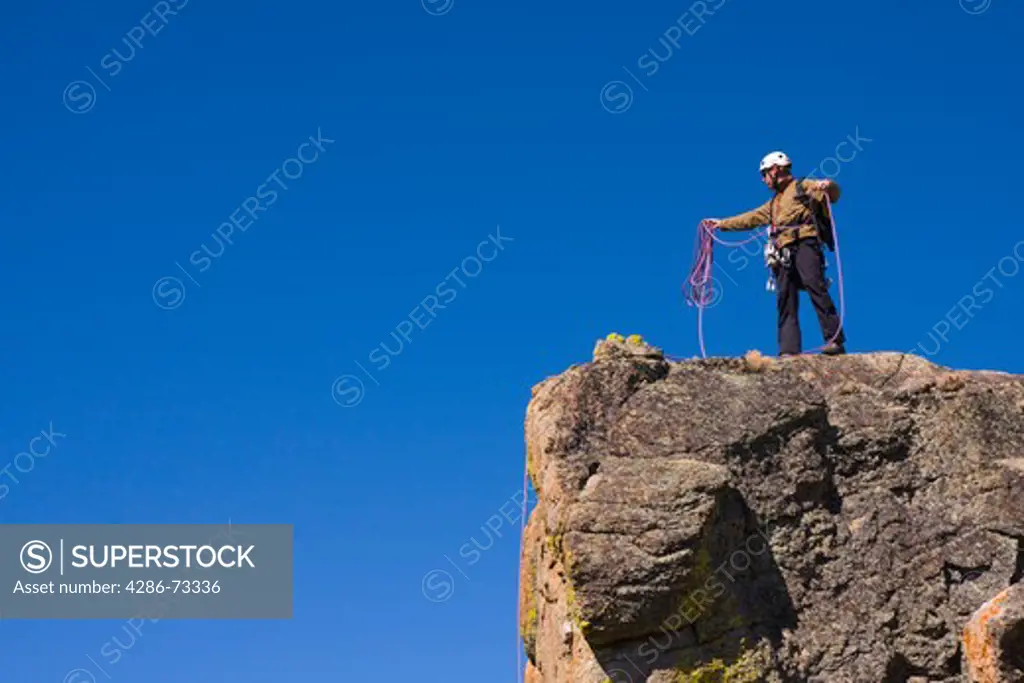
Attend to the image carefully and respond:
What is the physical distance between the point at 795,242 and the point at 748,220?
87 centimetres

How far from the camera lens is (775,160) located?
A: 21.4 m

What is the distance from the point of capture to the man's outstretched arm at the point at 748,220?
21656 millimetres

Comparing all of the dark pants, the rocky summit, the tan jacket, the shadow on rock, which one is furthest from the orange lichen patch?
the tan jacket

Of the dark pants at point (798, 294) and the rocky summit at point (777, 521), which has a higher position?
the dark pants at point (798, 294)

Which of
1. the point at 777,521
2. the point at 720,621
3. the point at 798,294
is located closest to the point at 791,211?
the point at 798,294

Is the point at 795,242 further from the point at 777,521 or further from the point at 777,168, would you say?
the point at 777,521

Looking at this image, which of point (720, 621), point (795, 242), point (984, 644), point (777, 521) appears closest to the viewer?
point (984, 644)

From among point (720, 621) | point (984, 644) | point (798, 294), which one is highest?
point (798, 294)

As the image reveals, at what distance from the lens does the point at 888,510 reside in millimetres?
18406

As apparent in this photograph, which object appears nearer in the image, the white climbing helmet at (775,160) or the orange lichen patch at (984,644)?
the orange lichen patch at (984,644)

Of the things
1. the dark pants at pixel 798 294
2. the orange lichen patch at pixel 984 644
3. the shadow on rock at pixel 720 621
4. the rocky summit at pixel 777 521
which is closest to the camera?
the orange lichen patch at pixel 984 644

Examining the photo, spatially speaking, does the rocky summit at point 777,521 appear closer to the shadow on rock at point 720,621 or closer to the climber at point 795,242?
the shadow on rock at point 720,621

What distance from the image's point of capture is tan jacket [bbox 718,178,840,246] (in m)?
21.2

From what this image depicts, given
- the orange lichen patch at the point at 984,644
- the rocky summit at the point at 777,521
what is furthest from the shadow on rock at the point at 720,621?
the orange lichen patch at the point at 984,644
